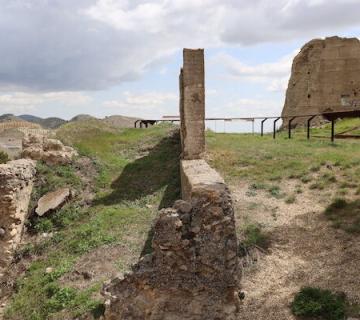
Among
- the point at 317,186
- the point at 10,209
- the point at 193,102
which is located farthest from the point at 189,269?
the point at 193,102

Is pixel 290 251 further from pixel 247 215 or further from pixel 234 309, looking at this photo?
pixel 234 309

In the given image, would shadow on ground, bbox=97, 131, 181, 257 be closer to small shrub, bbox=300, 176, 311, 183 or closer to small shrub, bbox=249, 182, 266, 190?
small shrub, bbox=249, 182, 266, 190

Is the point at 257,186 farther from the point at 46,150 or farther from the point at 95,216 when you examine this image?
the point at 46,150

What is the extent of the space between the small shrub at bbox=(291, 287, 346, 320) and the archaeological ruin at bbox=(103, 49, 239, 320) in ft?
3.98

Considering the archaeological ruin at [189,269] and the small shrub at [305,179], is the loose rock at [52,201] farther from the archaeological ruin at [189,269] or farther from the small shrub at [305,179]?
the archaeological ruin at [189,269]

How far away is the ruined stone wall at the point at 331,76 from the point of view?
26.5m

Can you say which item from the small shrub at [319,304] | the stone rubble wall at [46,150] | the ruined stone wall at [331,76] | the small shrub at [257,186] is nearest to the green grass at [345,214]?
the small shrub at [257,186]

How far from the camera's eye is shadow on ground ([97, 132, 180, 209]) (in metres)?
12.6

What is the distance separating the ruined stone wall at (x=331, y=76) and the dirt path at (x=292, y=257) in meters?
17.5

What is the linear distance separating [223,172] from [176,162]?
2099 mm

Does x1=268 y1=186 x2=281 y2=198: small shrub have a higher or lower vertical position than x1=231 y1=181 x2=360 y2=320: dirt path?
higher

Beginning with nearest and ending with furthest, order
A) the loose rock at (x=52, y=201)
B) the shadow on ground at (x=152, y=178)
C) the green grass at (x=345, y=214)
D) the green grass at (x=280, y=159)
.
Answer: the green grass at (x=345, y=214), the green grass at (x=280, y=159), the loose rock at (x=52, y=201), the shadow on ground at (x=152, y=178)

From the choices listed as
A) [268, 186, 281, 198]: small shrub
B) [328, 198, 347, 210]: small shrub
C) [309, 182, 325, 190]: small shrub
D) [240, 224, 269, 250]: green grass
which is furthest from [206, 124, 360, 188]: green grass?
[240, 224, 269, 250]: green grass

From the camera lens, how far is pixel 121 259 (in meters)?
9.17
